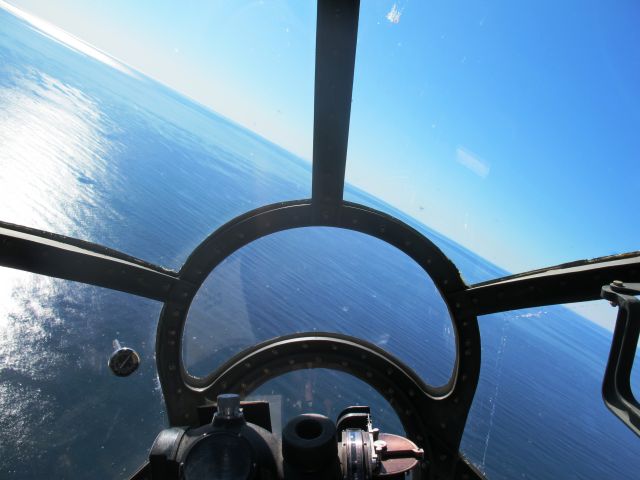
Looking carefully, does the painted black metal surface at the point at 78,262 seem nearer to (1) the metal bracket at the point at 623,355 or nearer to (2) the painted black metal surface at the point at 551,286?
(2) the painted black metal surface at the point at 551,286

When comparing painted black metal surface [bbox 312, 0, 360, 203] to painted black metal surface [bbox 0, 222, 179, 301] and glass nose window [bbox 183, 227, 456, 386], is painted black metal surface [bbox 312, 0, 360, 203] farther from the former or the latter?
glass nose window [bbox 183, 227, 456, 386]

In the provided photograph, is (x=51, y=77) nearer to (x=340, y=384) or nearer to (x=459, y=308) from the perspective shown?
(x=340, y=384)

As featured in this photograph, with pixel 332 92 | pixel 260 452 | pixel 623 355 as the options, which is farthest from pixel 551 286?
pixel 260 452

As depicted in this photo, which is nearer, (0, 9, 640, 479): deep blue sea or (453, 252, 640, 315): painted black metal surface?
(453, 252, 640, 315): painted black metal surface

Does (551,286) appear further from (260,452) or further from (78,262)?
(78,262)

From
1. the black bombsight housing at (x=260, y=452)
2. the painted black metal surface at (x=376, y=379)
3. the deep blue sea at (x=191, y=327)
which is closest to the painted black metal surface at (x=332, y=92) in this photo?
the painted black metal surface at (x=376, y=379)

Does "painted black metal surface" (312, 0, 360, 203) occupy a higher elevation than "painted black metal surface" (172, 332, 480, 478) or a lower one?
higher

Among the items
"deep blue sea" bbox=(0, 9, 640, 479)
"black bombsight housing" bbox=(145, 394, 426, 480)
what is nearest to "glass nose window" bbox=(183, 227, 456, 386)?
"deep blue sea" bbox=(0, 9, 640, 479)
